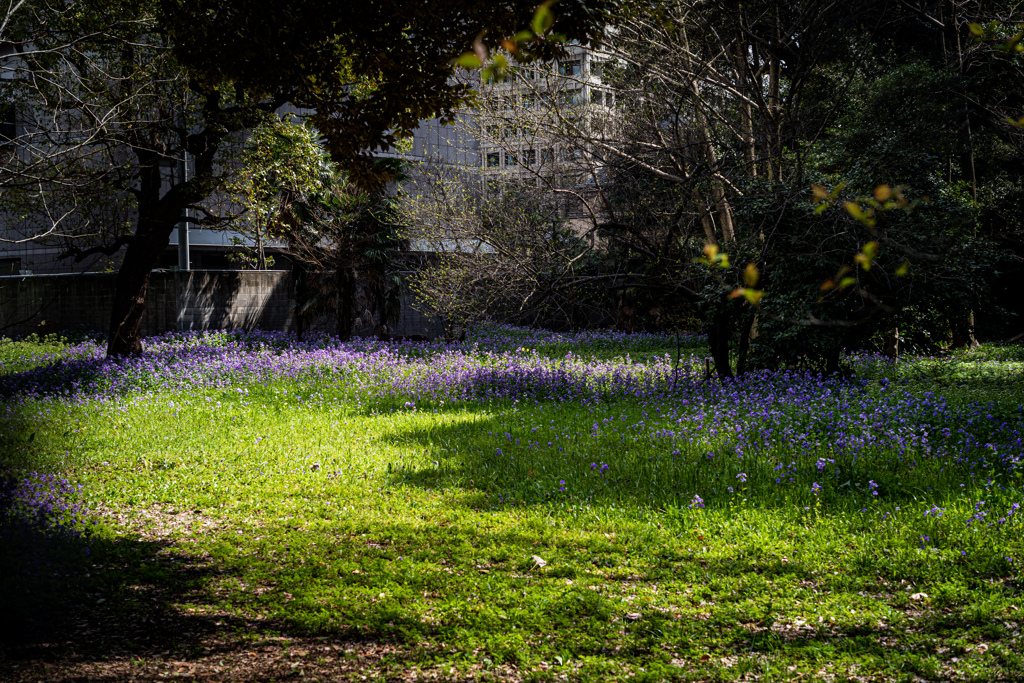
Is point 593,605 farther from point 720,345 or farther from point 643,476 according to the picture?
point 720,345

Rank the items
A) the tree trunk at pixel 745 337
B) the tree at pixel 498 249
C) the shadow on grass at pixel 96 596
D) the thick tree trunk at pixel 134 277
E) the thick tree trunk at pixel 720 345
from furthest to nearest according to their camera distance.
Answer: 1. the thick tree trunk at pixel 134 277
2. the tree trunk at pixel 745 337
3. the thick tree trunk at pixel 720 345
4. the tree at pixel 498 249
5. the shadow on grass at pixel 96 596

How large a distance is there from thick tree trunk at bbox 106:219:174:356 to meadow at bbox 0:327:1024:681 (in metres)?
3.29

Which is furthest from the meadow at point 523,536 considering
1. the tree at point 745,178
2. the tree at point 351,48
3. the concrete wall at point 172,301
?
the concrete wall at point 172,301

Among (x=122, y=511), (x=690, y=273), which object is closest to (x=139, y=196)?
(x=122, y=511)

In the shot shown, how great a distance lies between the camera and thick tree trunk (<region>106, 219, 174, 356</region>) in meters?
14.1

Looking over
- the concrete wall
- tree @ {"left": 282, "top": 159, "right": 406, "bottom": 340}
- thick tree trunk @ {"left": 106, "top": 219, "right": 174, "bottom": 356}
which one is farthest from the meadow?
the concrete wall

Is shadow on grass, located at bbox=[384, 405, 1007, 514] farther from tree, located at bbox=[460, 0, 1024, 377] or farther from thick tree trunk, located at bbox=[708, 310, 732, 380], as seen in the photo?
thick tree trunk, located at bbox=[708, 310, 732, 380]

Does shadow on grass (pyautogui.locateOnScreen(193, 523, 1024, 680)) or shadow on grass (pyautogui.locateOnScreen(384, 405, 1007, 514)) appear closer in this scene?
shadow on grass (pyautogui.locateOnScreen(193, 523, 1024, 680))

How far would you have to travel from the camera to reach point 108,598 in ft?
16.1

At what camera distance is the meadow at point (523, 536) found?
4.14 m

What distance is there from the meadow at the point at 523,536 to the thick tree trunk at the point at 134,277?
329cm

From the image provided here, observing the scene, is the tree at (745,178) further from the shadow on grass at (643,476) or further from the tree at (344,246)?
the tree at (344,246)

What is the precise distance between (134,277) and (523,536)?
38.4 ft

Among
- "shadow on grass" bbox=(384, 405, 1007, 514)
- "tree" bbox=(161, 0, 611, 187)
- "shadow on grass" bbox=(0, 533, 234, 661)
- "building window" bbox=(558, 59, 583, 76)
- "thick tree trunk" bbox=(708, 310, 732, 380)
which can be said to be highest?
"building window" bbox=(558, 59, 583, 76)
